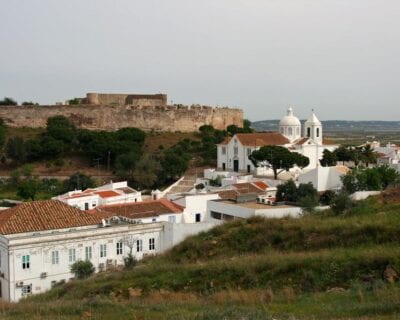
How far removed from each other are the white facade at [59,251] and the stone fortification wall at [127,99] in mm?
31032

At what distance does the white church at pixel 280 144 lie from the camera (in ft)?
115

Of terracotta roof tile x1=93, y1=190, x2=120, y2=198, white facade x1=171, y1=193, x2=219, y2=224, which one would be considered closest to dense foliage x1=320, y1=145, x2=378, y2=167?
white facade x1=171, y1=193, x2=219, y2=224

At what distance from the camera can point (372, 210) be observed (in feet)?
35.5

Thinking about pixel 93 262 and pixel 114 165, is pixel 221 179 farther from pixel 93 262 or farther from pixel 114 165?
pixel 93 262

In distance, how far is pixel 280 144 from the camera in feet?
115

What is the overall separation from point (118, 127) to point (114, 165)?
31.2 ft

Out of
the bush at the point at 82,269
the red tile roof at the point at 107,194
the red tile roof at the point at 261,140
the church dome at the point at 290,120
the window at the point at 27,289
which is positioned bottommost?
the window at the point at 27,289

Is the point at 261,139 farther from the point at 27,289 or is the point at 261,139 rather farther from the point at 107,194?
the point at 27,289

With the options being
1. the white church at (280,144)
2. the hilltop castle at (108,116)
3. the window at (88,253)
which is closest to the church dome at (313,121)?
the white church at (280,144)

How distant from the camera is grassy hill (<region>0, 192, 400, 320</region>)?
595cm

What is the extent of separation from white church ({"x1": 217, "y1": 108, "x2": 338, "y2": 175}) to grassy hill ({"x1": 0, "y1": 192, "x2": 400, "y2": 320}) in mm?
23397

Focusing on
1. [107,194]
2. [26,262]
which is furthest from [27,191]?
[26,262]

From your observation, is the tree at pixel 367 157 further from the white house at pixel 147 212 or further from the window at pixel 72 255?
the window at pixel 72 255

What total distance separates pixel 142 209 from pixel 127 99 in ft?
105
